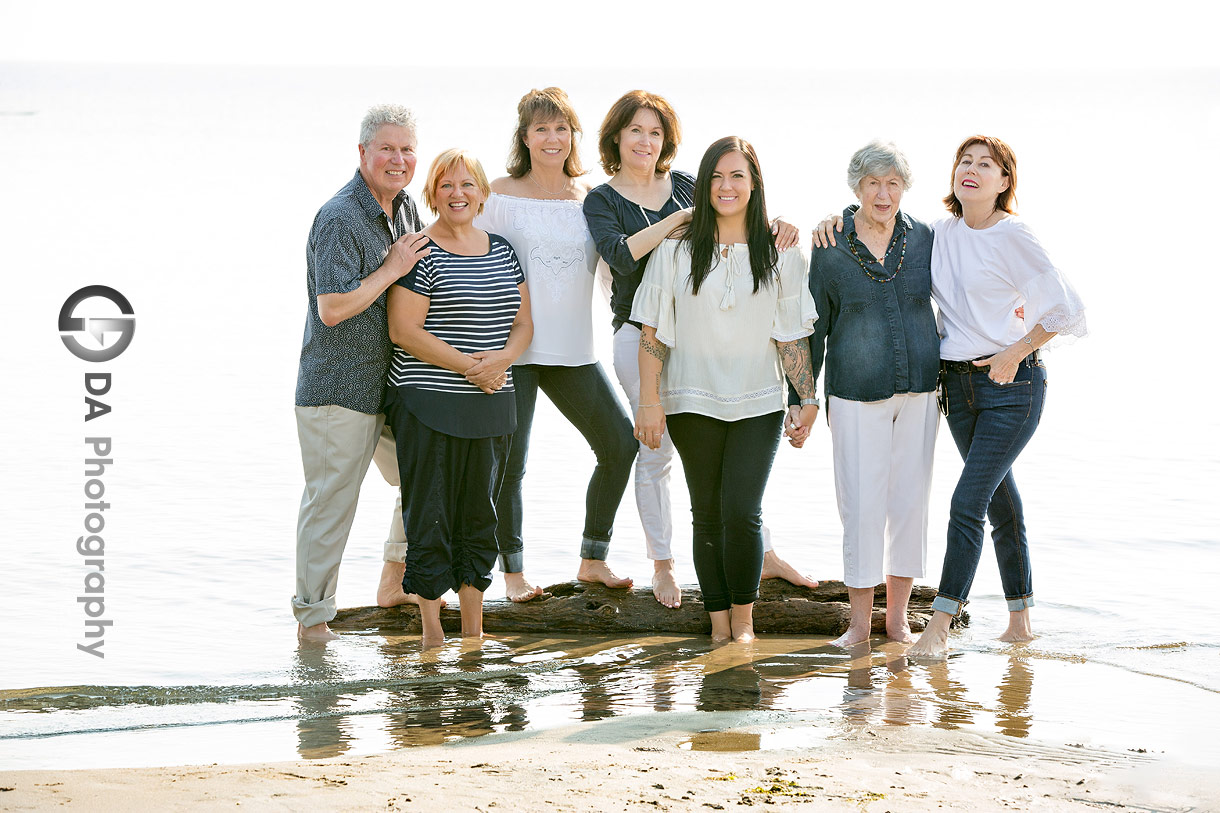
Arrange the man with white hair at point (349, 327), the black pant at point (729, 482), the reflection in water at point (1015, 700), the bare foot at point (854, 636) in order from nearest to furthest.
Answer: the reflection in water at point (1015, 700) → the man with white hair at point (349, 327) → the black pant at point (729, 482) → the bare foot at point (854, 636)

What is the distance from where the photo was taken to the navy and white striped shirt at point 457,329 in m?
4.57

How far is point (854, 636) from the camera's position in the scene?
194 inches

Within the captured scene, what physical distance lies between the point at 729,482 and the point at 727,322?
1.87 ft

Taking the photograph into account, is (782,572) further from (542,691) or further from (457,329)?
(457,329)

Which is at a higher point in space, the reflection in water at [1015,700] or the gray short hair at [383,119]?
the gray short hair at [383,119]

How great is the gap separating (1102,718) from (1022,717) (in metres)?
0.27

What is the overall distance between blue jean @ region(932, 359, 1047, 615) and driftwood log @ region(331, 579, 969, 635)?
39 centimetres

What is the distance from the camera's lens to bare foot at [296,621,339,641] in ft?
16.6

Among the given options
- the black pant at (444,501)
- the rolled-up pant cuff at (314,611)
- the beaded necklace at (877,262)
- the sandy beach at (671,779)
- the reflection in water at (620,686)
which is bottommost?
the sandy beach at (671,779)

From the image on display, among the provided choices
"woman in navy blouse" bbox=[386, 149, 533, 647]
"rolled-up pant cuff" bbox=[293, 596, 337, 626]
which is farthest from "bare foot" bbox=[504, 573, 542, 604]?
"rolled-up pant cuff" bbox=[293, 596, 337, 626]

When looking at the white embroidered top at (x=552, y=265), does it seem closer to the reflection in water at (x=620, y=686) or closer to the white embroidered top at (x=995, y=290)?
the reflection in water at (x=620, y=686)

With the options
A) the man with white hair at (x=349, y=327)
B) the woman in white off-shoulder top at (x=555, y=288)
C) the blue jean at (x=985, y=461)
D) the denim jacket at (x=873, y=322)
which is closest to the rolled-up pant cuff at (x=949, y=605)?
the blue jean at (x=985, y=461)

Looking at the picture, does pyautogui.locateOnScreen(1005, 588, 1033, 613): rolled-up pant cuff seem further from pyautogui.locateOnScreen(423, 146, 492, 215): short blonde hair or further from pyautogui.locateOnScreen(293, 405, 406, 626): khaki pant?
pyautogui.locateOnScreen(423, 146, 492, 215): short blonde hair
